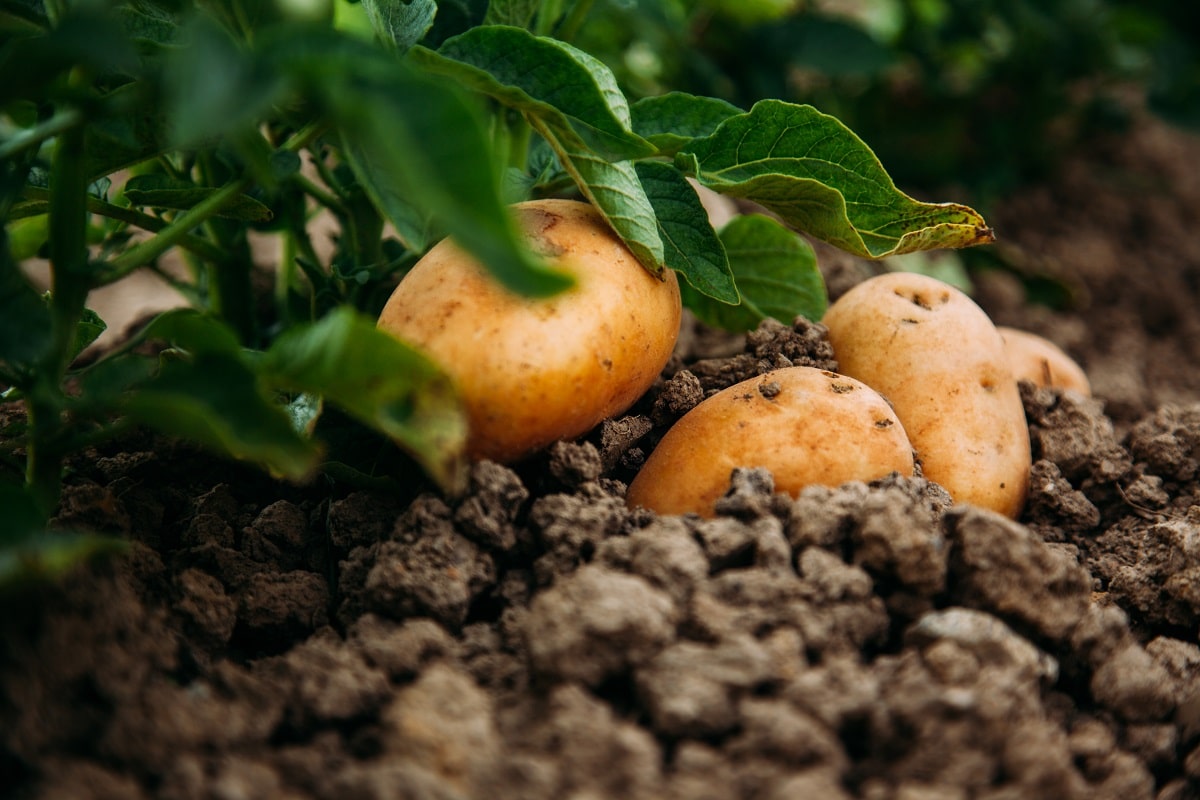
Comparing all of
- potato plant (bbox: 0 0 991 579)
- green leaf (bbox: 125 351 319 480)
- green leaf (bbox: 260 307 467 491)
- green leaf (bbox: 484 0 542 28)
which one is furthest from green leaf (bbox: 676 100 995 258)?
green leaf (bbox: 125 351 319 480)

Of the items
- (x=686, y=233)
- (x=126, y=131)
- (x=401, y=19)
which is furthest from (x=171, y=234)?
(x=686, y=233)

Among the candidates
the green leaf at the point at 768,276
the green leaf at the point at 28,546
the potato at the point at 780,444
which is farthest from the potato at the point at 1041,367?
the green leaf at the point at 28,546

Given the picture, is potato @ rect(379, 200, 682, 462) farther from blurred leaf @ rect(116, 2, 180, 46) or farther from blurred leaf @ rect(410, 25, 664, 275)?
blurred leaf @ rect(116, 2, 180, 46)

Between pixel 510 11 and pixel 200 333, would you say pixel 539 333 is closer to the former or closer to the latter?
pixel 200 333

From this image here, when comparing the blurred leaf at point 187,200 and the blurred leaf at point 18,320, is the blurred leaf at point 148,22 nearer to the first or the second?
the blurred leaf at point 187,200

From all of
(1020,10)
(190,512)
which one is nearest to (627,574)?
(190,512)

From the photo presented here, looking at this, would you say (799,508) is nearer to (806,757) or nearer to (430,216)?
(806,757)

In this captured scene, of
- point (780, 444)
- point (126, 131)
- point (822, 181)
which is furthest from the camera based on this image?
point (822, 181)
